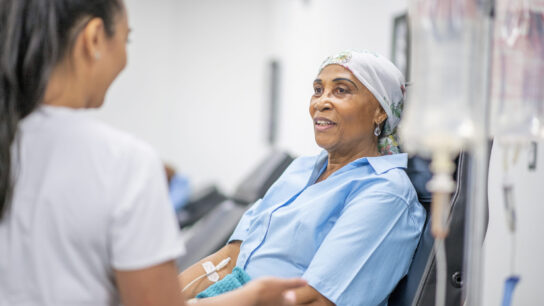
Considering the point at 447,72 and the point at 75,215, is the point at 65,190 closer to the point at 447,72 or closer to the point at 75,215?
the point at 75,215

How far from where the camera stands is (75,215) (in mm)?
802

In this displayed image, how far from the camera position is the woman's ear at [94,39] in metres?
0.85

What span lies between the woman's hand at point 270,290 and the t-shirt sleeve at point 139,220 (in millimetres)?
200

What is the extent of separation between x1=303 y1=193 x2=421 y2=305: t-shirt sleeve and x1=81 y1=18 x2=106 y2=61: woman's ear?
76cm

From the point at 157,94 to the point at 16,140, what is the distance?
5.27m

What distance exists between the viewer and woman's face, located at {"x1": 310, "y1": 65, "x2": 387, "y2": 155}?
1588 millimetres

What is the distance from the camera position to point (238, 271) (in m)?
1.48

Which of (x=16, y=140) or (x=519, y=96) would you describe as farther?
(x=519, y=96)

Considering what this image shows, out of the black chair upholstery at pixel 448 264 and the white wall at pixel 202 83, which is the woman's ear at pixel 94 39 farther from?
the white wall at pixel 202 83

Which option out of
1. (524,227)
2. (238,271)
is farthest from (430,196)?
(238,271)

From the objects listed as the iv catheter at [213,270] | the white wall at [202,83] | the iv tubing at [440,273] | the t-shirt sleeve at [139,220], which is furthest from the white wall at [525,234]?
the white wall at [202,83]

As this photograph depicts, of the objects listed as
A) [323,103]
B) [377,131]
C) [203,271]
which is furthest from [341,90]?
[203,271]

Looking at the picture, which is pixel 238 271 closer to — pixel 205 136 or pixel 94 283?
pixel 94 283

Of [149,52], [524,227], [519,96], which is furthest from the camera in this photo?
Answer: [149,52]
